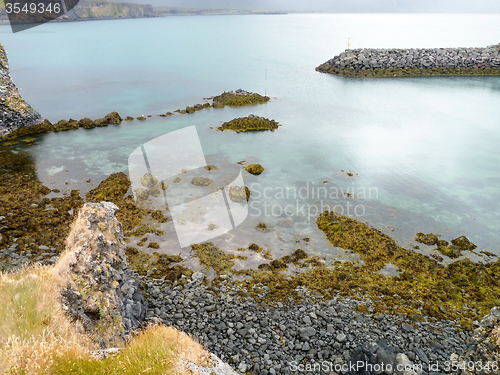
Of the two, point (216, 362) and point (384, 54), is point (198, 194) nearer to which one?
point (216, 362)

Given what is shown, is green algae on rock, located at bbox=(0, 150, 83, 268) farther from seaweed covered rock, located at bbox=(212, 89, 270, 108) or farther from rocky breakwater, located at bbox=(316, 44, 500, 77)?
rocky breakwater, located at bbox=(316, 44, 500, 77)

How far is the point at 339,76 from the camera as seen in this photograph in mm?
67188

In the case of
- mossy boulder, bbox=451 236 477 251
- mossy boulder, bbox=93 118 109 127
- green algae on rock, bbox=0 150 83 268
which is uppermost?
mossy boulder, bbox=93 118 109 127

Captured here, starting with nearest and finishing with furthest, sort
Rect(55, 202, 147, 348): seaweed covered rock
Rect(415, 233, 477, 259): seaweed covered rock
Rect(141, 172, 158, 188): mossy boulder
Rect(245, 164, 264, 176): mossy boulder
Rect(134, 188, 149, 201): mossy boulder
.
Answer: Rect(55, 202, 147, 348): seaweed covered rock
Rect(415, 233, 477, 259): seaweed covered rock
Rect(134, 188, 149, 201): mossy boulder
Rect(141, 172, 158, 188): mossy boulder
Rect(245, 164, 264, 176): mossy boulder

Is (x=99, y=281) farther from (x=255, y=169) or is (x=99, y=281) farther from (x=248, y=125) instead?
(x=248, y=125)

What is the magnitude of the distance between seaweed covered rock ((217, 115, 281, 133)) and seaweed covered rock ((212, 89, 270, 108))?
918cm

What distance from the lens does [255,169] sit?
2666 cm

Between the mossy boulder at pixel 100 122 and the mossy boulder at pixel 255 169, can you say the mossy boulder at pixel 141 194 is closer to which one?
the mossy boulder at pixel 255 169

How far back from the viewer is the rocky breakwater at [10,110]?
104 ft

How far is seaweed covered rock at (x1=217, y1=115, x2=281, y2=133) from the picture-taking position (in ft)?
121

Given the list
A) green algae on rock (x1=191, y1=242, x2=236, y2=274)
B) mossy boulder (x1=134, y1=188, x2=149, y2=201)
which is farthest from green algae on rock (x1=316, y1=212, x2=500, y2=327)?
mossy boulder (x1=134, y1=188, x2=149, y2=201)

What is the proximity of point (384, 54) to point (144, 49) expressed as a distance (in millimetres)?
78396

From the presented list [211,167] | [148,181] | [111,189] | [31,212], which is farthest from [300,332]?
[31,212]

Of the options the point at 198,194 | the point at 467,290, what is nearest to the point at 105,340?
the point at 198,194
